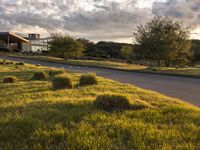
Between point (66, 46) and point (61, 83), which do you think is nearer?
point (61, 83)

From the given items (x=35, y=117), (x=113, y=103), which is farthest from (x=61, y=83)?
(x=35, y=117)

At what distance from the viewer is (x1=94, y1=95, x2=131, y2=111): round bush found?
299 inches

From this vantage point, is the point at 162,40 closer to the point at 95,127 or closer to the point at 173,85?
the point at 173,85

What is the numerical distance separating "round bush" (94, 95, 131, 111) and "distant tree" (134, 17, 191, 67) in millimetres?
30622

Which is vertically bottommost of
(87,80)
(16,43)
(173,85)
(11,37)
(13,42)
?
(173,85)

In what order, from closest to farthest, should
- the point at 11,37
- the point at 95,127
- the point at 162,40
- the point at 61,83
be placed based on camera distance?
the point at 95,127 < the point at 61,83 < the point at 162,40 < the point at 11,37

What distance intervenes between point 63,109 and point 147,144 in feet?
10.3

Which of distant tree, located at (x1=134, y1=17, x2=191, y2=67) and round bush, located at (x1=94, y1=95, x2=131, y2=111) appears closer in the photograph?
round bush, located at (x1=94, y1=95, x2=131, y2=111)

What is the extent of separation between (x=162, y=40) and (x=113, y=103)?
31178 mm

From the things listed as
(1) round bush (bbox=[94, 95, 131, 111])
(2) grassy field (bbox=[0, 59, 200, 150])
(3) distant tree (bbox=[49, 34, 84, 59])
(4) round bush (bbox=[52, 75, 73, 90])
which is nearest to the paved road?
(1) round bush (bbox=[94, 95, 131, 111])

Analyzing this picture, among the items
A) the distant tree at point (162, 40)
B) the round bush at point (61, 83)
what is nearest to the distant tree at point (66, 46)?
the distant tree at point (162, 40)

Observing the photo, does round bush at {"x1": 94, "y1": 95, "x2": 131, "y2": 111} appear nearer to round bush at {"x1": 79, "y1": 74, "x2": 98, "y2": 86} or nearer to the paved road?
the paved road

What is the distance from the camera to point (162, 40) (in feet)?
124

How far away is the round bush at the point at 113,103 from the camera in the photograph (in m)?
7.59
